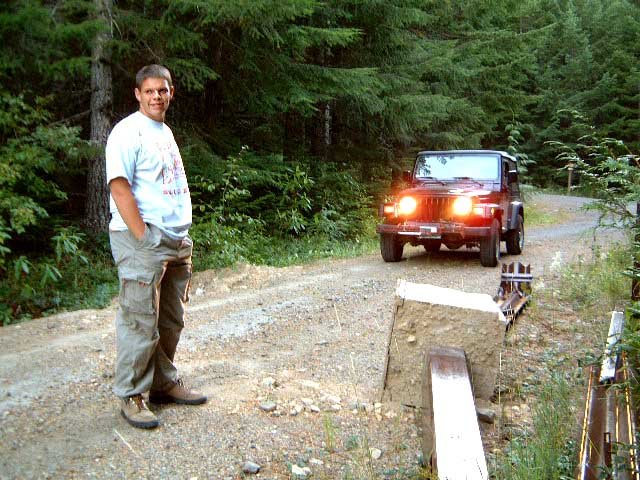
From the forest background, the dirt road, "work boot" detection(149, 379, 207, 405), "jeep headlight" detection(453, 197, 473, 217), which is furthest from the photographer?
"jeep headlight" detection(453, 197, 473, 217)

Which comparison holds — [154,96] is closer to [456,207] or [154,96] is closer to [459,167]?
[456,207]

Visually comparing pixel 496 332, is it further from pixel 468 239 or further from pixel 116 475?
pixel 468 239

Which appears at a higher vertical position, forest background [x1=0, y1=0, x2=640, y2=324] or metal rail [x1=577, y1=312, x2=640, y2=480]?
forest background [x1=0, y1=0, x2=640, y2=324]

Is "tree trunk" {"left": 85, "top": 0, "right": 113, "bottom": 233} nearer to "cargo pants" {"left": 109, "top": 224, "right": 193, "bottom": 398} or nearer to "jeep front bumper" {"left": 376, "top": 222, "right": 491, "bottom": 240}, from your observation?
"jeep front bumper" {"left": 376, "top": 222, "right": 491, "bottom": 240}

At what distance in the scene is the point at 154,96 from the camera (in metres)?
3.57

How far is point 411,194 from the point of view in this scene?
384 inches

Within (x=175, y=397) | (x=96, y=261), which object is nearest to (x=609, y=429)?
(x=175, y=397)

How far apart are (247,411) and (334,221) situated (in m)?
10.2

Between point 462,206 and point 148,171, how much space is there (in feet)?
21.9

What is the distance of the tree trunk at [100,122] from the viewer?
9266 millimetres

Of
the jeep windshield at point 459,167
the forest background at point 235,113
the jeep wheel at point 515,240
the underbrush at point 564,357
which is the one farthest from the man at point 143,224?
the jeep wheel at point 515,240

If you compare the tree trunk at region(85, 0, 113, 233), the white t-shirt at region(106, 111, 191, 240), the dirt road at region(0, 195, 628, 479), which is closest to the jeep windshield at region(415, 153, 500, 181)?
the dirt road at region(0, 195, 628, 479)

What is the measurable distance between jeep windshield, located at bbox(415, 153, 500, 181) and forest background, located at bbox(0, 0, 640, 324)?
177 centimetres

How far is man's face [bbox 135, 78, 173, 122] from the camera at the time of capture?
11.7 ft
